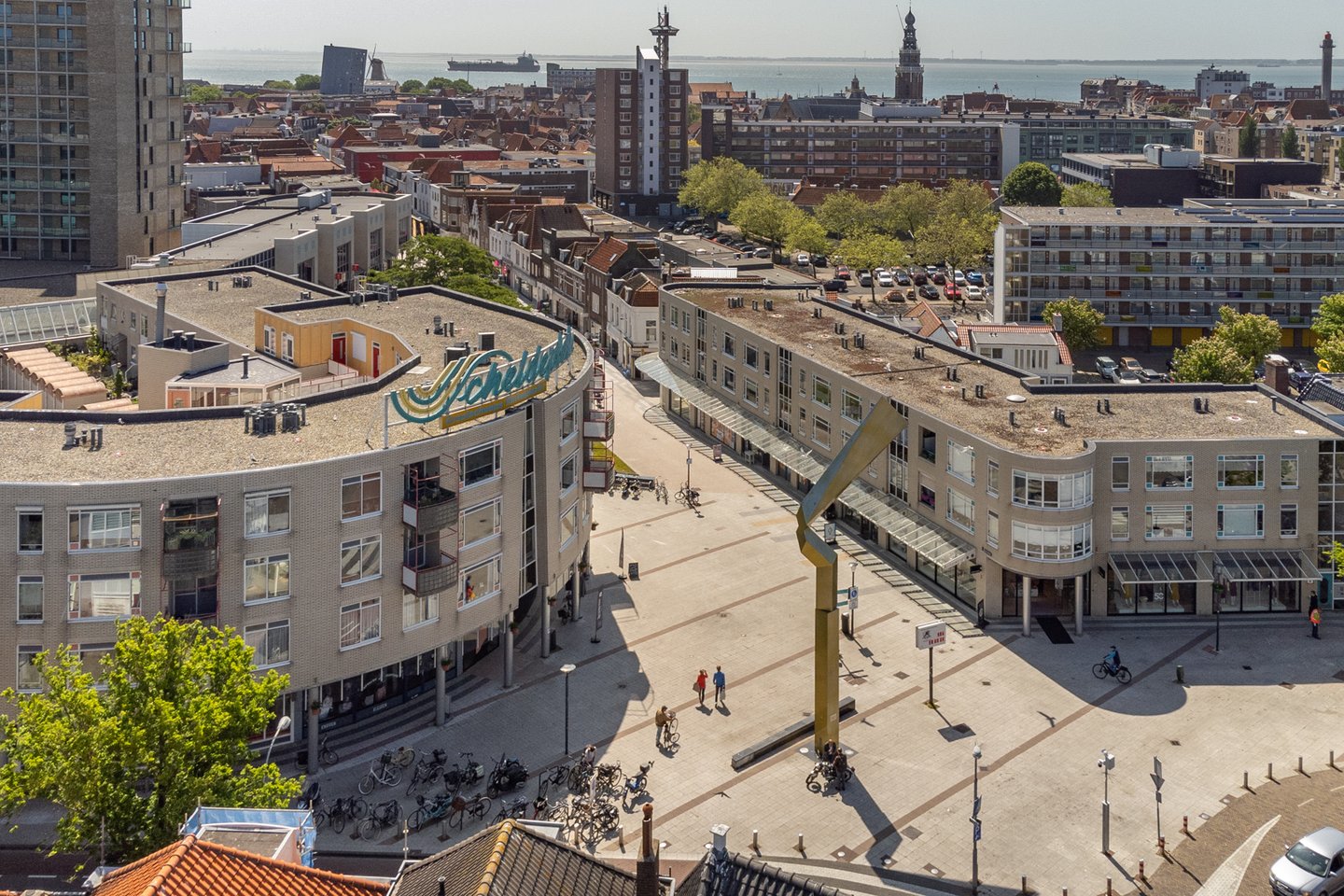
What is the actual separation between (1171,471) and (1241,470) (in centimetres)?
323

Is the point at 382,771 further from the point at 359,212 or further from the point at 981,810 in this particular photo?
the point at 359,212

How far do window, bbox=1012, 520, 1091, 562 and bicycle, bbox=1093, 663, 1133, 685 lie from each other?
6.04 metres

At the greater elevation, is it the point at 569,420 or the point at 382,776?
the point at 569,420

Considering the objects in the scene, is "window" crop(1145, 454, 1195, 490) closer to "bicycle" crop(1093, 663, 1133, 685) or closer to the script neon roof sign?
"bicycle" crop(1093, 663, 1133, 685)

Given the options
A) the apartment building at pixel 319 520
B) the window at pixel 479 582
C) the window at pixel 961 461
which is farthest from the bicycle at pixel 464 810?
the window at pixel 961 461

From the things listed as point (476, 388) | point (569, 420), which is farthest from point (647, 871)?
point (569, 420)

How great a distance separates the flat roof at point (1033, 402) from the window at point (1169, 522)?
10.6 ft

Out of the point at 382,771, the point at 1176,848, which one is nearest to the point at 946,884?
the point at 1176,848

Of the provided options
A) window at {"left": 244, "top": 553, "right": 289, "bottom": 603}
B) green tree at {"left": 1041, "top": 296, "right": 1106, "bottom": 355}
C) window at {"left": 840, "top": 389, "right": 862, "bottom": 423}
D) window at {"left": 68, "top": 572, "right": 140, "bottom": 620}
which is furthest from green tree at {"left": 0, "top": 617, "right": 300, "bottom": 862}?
green tree at {"left": 1041, "top": 296, "right": 1106, "bottom": 355}

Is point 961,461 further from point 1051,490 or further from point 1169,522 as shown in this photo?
point 1169,522

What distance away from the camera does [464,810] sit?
153ft

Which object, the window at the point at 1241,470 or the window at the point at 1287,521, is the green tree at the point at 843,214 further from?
the window at the point at 1287,521

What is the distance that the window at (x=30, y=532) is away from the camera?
45219 mm

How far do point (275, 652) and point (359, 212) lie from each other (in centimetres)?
8581
